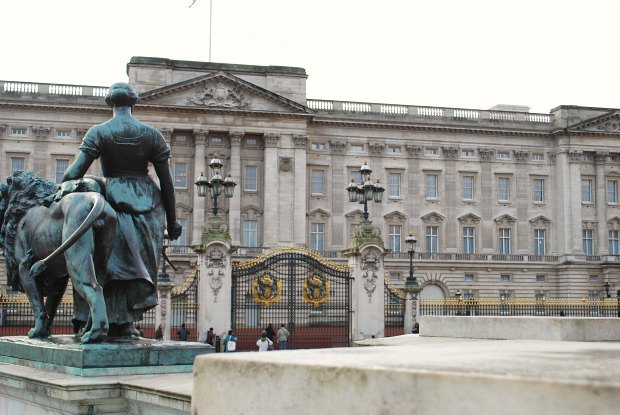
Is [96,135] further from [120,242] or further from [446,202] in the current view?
[446,202]

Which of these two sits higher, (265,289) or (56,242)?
Answer: (56,242)

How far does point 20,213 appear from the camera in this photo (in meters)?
7.77

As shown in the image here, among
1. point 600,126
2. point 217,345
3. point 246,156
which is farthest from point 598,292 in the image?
point 217,345

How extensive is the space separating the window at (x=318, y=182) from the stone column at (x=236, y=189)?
5332 mm

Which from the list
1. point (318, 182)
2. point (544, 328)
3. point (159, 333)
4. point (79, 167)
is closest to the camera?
point (544, 328)

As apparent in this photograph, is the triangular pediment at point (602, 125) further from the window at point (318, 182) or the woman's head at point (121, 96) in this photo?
the woman's head at point (121, 96)

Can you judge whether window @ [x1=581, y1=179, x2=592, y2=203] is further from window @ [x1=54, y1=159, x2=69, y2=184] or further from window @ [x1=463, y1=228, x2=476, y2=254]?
window @ [x1=54, y1=159, x2=69, y2=184]

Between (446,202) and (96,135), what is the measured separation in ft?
173

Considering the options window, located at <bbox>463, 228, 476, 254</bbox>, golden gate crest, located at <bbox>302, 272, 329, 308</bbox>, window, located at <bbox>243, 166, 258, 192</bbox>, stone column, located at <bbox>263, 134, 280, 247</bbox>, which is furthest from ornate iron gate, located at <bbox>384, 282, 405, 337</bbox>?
window, located at <bbox>463, 228, 476, 254</bbox>

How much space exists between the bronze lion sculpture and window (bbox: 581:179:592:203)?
188 feet

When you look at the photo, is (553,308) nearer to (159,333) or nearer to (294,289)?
(294,289)

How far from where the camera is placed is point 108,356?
21.1 feet

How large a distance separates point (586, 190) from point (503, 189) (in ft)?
20.4

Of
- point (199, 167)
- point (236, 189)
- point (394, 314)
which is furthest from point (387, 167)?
point (394, 314)
